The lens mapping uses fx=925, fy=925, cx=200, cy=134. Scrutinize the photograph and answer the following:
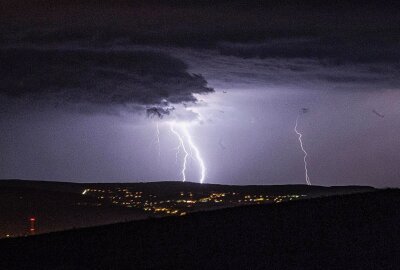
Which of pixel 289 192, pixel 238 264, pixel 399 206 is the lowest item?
pixel 238 264

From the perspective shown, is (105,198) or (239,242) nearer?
(239,242)

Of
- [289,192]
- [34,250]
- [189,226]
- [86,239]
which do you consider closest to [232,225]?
[189,226]

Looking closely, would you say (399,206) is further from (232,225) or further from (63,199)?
(63,199)

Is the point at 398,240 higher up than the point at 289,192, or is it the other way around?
the point at 289,192

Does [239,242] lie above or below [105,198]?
below

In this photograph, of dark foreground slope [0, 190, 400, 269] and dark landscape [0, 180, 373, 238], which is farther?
dark landscape [0, 180, 373, 238]

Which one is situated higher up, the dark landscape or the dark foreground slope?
the dark landscape

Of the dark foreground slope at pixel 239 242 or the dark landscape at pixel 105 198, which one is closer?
the dark foreground slope at pixel 239 242

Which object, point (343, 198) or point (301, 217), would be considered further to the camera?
point (343, 198)
